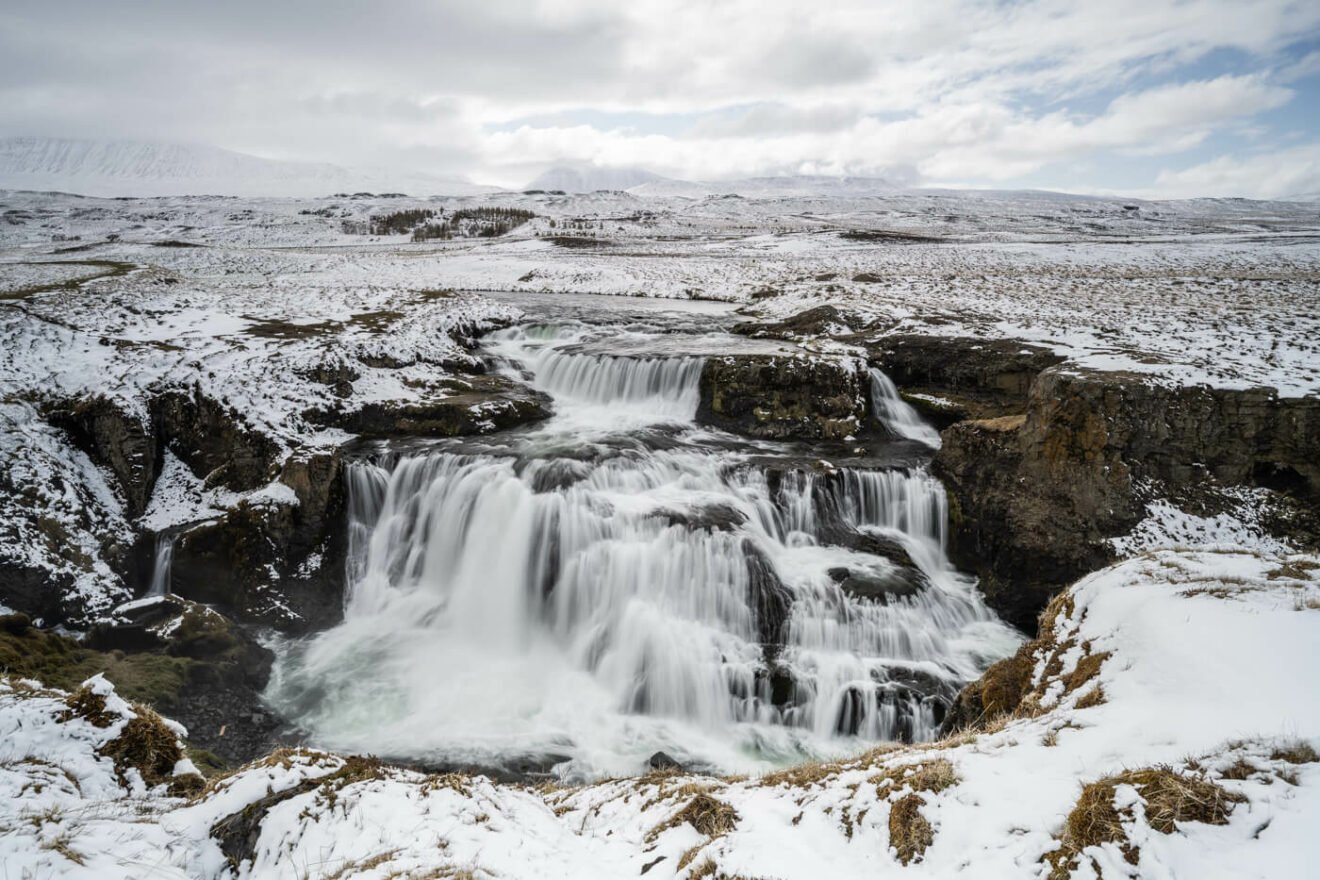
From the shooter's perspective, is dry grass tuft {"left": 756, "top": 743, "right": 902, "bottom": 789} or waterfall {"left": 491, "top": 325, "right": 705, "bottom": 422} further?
waterfall {"left": 491, "top": 325, "right": 705, "bottom": 422}

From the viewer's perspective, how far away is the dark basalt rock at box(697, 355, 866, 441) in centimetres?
1642

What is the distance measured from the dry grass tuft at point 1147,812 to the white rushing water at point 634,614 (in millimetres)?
6110

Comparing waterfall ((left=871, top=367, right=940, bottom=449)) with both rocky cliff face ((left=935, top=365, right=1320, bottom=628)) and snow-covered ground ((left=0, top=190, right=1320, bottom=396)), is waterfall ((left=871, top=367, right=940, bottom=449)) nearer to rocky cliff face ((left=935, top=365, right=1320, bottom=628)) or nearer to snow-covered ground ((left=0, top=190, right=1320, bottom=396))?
snow-covered ground ((left=0, top=190, right=1320, bottom=396))

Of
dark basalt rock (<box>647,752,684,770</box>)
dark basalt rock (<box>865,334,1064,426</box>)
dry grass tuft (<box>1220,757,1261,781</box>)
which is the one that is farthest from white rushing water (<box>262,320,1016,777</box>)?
dry grass tuft (<box>1220,757,1261,781</box>)

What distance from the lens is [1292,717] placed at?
12.2 ft

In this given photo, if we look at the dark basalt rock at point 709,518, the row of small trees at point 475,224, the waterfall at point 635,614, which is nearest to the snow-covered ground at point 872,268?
the row of small trees at point 475,224

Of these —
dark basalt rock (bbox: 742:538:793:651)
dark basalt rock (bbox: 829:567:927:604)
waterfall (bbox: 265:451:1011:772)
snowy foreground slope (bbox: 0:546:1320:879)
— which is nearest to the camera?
snowy foreground slope (bbox: 0:546:1320:879)

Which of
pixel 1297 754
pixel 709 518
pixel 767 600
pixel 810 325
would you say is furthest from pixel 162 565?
pixel 810 325

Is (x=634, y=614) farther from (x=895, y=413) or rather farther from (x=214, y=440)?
(x=214, y=440)

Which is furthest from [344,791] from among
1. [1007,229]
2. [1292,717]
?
[1007,229]

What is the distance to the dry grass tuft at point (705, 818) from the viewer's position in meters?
4.71

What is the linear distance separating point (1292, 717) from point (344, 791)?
6.20 m

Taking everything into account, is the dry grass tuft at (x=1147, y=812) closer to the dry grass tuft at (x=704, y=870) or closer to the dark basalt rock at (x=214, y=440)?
the dry grass tuft at (x=704, y=870)

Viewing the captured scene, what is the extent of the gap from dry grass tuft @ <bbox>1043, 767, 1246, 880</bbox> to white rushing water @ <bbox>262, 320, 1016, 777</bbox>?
20.0 ft
